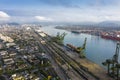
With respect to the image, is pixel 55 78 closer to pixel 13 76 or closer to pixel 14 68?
pixel 13 76

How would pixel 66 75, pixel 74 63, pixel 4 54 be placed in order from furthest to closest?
pixel 4 54 → pixel 74 63 → pixel 66 75

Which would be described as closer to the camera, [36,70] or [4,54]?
[36,70]

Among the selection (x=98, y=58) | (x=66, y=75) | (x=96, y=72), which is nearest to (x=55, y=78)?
(x=66, y=75)

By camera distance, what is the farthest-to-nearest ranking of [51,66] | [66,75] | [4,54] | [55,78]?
[4,54] < [51,66] < [66,75] < [55,78]

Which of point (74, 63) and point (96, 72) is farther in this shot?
point (74, 63)

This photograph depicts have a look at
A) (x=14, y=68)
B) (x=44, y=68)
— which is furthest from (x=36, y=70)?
(x=14, y=68)

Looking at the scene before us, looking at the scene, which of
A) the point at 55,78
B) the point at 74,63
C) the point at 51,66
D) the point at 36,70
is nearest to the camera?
the point at 55,78

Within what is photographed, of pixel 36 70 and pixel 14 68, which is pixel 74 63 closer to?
pixel 36 70

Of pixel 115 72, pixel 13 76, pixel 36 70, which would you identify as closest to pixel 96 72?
pixel 115 72

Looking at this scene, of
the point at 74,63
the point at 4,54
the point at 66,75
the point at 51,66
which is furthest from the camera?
the point at 4,54
